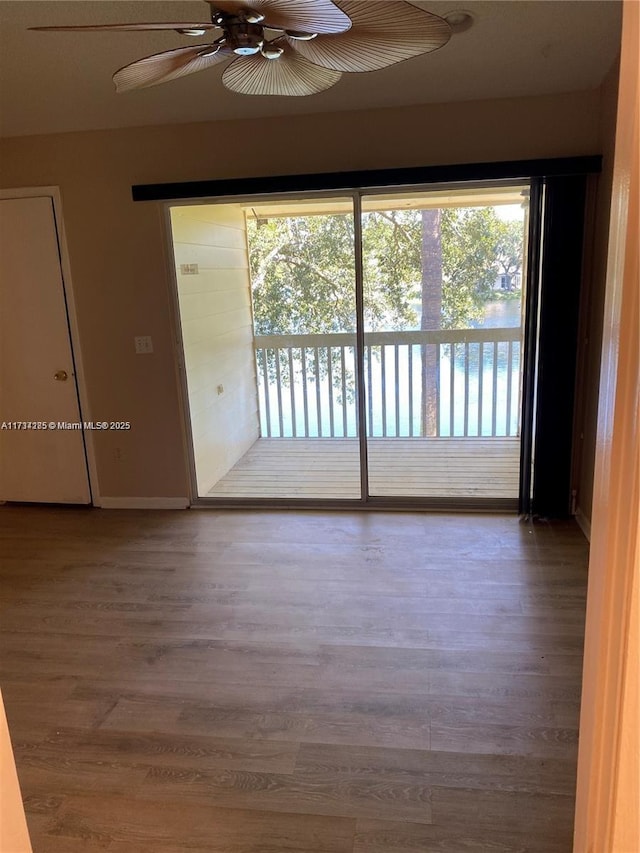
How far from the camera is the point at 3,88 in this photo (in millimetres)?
2832

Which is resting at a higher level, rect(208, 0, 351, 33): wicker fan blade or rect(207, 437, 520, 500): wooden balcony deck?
rect(208, 0, 351, 33): wicker fan blade

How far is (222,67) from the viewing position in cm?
266

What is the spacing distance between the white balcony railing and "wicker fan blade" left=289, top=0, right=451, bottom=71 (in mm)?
2109

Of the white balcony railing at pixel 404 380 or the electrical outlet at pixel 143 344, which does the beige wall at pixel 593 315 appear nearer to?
the white balcony railing at pixel 404 380

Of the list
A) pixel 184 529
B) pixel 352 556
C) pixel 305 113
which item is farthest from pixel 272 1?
pixel 184 529

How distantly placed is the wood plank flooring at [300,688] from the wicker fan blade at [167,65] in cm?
221

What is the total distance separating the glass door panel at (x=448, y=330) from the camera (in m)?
3.59

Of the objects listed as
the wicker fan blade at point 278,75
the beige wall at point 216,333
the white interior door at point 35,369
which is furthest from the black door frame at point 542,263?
the wicker fan blade at point 278,75

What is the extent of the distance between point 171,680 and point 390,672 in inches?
34.5

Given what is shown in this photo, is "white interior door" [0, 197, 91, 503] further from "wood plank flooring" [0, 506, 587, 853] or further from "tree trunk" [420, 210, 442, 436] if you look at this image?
"tree trunk" [420, 210, 442, 436]

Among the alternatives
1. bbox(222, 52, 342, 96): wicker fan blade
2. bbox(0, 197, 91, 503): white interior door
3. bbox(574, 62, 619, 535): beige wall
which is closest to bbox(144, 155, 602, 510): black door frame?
bbox(574, 62, 619, 535): beige wall

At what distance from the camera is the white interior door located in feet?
12.3

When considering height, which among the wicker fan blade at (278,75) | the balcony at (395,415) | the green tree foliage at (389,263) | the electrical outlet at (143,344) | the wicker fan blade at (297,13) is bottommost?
the balcony at (395,415)

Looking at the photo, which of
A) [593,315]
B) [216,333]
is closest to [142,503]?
[216,333]
